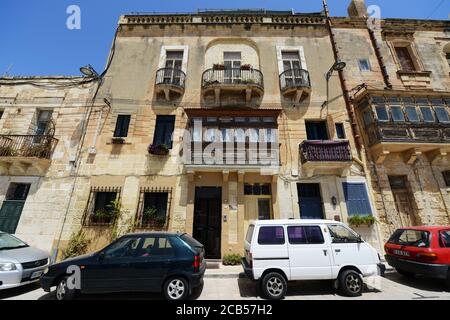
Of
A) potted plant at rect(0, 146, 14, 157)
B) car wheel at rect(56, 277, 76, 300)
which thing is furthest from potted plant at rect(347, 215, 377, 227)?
potted plant at rect(0, 146, 14, 157)

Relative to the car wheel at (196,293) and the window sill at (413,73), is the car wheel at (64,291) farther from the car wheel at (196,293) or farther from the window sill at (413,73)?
the window sill at (413,73)

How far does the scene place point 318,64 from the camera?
12477mm

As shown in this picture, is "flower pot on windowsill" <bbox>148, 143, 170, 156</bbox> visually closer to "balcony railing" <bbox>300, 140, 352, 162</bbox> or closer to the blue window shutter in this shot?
"balcony railing" <bbox>300, 140, 352, 162</bbox>

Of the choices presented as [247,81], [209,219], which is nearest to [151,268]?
[209,219]

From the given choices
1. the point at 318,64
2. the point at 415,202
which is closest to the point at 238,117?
the point at 318,64

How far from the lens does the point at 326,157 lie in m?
9.75

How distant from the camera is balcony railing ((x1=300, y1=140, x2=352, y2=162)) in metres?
9.69

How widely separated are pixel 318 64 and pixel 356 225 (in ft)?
32.6

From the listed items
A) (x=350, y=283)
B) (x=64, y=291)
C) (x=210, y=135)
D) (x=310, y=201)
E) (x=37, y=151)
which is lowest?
(x=64, y=291)

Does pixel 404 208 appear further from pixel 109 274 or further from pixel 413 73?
pixel 109 274

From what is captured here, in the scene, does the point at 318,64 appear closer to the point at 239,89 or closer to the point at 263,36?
the point at 263,36

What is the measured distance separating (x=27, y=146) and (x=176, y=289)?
443 inches

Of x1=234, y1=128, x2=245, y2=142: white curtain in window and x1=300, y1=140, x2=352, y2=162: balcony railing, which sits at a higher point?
x1=234, y1=128, x2=245, y2=142: white curtain in window

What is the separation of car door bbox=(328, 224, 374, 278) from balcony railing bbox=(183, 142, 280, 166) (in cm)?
468
